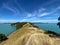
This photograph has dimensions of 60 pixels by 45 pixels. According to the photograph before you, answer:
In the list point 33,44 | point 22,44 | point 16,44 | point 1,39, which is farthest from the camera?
point 1,39

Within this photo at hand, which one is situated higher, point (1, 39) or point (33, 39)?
point (33, 39)

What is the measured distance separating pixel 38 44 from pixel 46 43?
104 centimetres

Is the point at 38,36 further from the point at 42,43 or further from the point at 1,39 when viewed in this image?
the point at 1,39

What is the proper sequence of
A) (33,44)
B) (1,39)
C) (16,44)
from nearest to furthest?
1. (33,44)
2. (16,44)
3. (1,39)

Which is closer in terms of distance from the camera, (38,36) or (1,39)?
(38,36)

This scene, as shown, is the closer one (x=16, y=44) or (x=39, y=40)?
(x=39, y=40)

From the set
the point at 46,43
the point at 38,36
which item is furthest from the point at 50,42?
the point at 38,36

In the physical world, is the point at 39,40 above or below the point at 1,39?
above

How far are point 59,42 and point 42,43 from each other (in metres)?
2.52

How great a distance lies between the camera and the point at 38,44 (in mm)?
18641

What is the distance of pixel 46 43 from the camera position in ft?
60.4

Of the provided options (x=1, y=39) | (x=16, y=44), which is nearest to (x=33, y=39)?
(x=16, y=44)

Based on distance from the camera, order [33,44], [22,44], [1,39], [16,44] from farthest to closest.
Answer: [1,39] < [16,44] < [22,44] < [33,44]

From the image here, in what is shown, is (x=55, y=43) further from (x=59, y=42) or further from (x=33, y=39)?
(x=33, y=39)
